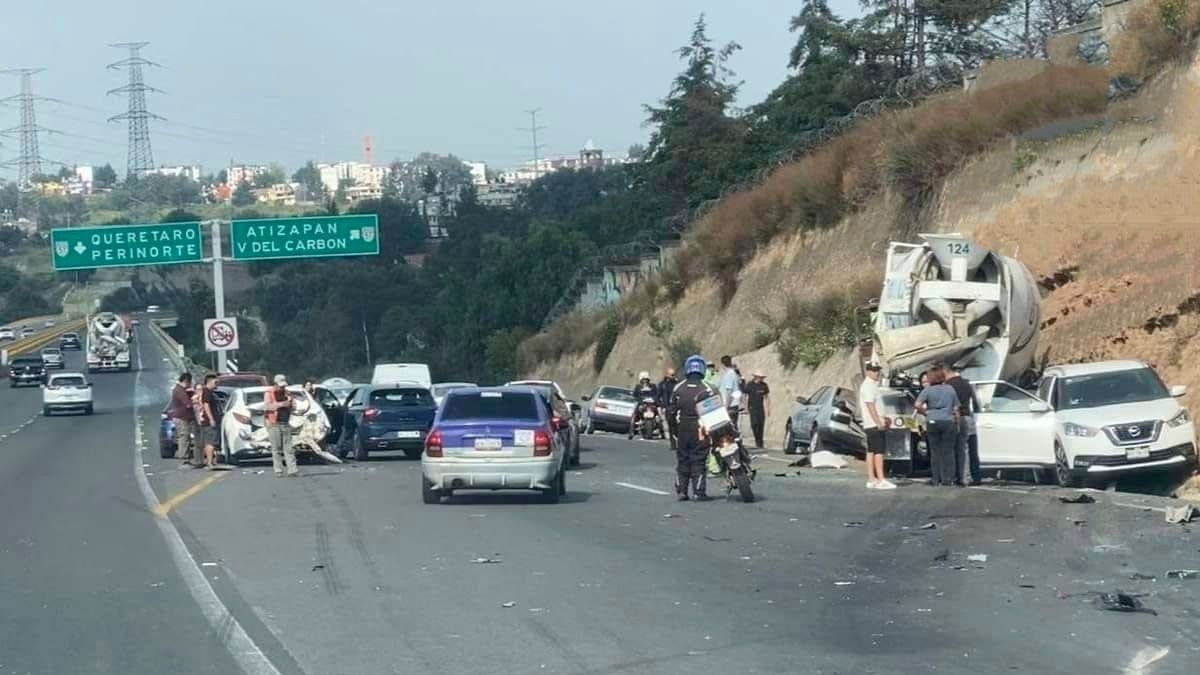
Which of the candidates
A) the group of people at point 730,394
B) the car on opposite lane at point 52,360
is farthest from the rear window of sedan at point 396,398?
the car on opposite lane at point 52,360

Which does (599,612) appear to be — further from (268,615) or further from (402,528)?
(402,528)

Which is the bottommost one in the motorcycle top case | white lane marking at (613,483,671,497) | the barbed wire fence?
white lane marking at (613,483,671,497)

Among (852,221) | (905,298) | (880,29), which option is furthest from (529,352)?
(905,298)

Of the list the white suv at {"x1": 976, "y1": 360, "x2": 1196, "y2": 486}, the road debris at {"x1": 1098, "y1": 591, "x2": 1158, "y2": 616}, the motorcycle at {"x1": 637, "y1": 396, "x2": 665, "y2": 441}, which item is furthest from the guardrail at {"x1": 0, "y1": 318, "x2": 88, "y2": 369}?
the road debris at {"x1": 1098, "y1": 591, "x2": 1158, "y2": 616}

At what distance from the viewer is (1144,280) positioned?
33562 mm

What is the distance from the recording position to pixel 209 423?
3291cm

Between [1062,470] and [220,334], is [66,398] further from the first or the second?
[1062,470]

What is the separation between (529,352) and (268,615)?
65.9 meters

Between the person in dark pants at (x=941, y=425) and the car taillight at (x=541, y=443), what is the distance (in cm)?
500

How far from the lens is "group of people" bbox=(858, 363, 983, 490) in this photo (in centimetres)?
2383

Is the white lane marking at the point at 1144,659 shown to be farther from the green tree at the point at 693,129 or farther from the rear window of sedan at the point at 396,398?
the green tree at the point at 693,129

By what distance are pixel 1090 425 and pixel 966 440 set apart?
1645mm

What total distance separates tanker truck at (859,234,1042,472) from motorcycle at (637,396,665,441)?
13.9 m

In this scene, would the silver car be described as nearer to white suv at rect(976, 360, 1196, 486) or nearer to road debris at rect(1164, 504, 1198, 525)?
white suv at rect(976, 360, 1196, 486)
